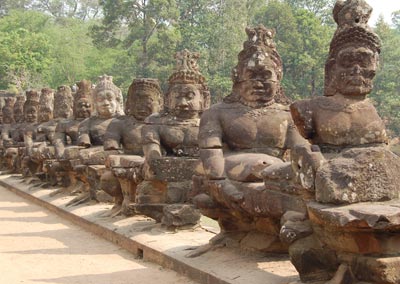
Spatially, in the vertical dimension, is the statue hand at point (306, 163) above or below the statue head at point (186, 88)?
below

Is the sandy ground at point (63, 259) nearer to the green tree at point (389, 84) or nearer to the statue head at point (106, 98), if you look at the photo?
the statue head at point (106, 98)

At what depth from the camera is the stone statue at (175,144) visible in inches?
314

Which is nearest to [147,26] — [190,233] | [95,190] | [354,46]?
[95,190]

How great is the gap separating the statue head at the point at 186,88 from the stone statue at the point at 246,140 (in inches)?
68.6

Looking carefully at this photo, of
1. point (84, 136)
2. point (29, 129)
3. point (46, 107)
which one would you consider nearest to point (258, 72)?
point (84, 136)

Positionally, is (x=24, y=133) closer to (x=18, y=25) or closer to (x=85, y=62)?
(x=85, y=62)

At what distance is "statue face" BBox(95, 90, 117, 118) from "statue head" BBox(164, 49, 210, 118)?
121 inches

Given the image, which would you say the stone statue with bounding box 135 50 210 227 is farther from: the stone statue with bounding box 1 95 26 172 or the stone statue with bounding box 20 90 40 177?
the stone statue with bounding box 1 95 26 172

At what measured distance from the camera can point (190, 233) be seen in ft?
24.6

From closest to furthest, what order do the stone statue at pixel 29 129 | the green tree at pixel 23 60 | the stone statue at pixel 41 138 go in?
the stone statue at pixel 41 138 → the stone statue at pixel 29 129 → the green tree at pixel 23 60

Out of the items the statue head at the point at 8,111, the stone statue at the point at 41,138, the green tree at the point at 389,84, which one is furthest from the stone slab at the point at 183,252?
the green tree at the point at 389,84

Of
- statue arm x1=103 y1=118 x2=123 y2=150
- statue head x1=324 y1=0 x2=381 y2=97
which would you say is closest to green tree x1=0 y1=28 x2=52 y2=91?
statue arm x1=103 y1=118 x2=123 y2=150

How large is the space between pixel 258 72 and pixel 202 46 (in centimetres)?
2566

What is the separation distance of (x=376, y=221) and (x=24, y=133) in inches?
586
